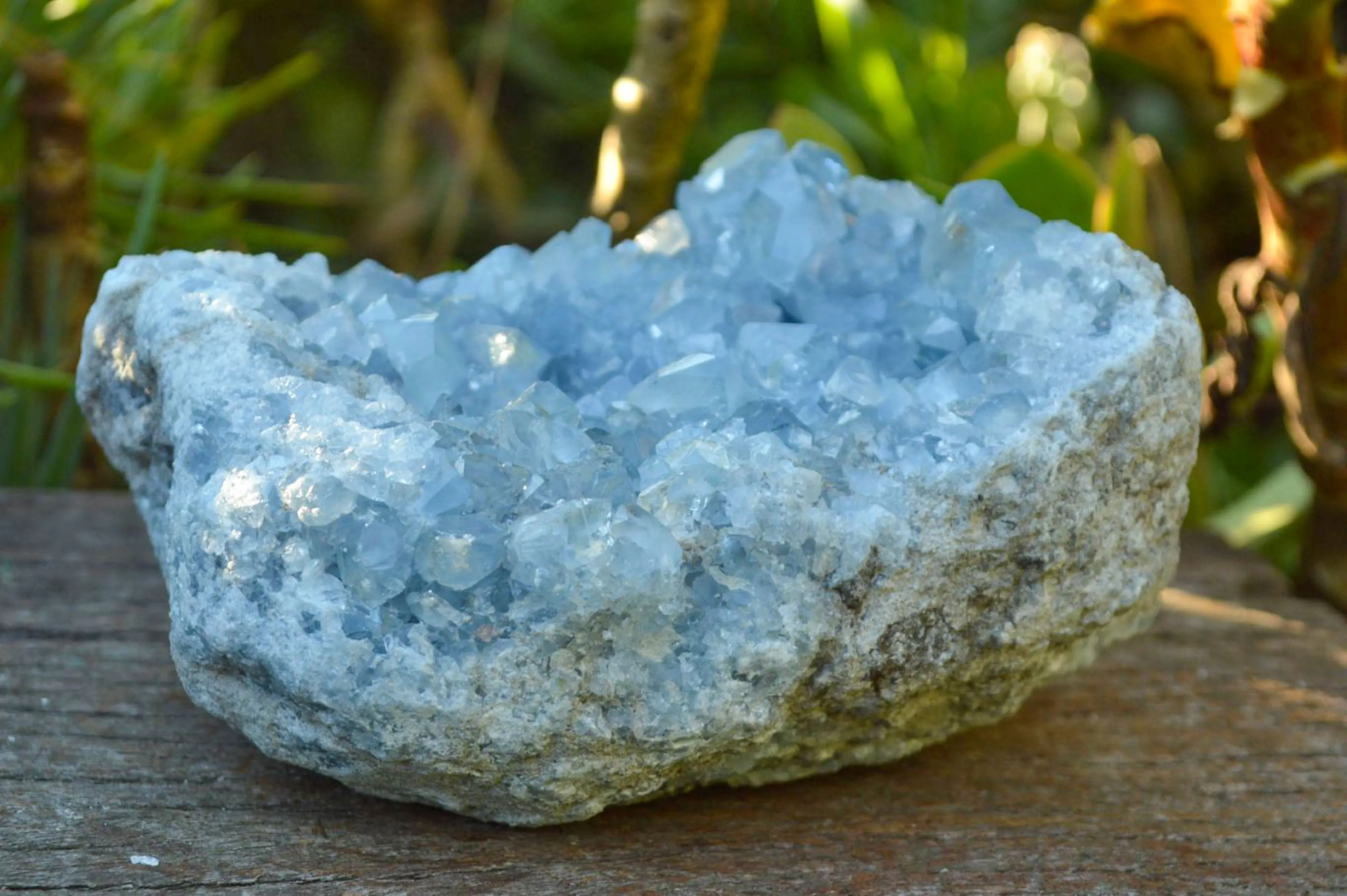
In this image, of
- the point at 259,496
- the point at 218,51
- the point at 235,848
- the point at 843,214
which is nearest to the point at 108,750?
the point at 235,848

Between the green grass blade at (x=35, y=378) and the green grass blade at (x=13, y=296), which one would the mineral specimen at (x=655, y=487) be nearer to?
the green grass blade at (x=35, y=378)

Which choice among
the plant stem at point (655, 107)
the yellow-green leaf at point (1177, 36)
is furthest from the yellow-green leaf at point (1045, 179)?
the plant stem at point (655, 107)

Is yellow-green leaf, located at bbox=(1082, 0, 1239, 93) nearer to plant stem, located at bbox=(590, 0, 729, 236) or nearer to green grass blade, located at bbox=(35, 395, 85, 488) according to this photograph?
plant stem, located at bbox=(590, 0, 729, 236)

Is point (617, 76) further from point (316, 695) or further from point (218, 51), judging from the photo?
point (316, 695)

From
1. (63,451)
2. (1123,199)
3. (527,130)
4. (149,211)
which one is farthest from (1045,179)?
(527,130)

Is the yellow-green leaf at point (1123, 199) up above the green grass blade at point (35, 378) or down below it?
above

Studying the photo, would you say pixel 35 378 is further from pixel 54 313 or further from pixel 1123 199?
pixel 1123 199

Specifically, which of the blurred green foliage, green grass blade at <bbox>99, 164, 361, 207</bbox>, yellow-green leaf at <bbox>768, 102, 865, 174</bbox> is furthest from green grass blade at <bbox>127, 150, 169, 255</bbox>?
yellow-green leaf at <bbox>768, 102, 865, 174</bbox>
